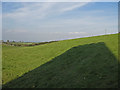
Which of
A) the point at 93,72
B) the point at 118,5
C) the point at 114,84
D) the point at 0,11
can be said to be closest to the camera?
the point at 114,84

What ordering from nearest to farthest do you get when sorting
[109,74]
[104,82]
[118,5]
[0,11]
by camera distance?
[104,82], [109,74], [0,11], [118,5]

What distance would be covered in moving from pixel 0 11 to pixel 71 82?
8.58 meters

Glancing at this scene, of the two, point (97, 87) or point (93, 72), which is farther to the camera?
point (93, 72)

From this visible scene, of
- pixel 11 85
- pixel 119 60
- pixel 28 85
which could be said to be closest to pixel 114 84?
pixel 119 60

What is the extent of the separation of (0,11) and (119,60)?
→ 9898 millimetres

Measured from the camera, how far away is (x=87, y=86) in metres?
4.77

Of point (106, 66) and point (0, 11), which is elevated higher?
point (0, 11)

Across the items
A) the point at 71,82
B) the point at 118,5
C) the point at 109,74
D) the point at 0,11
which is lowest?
the point at 71,82

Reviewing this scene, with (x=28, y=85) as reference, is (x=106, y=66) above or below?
above

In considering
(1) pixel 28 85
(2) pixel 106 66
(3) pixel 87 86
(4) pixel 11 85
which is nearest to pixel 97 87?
(3) pixel 87 86

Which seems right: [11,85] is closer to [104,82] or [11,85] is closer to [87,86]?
[87,86]

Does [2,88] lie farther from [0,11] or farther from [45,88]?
[0,11]

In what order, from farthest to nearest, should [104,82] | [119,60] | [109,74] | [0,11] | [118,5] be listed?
1. [118,5]
2. [0,11]
3. [119,60]
4. [109,74]
5. [104,82]

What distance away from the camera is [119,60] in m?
6.53
